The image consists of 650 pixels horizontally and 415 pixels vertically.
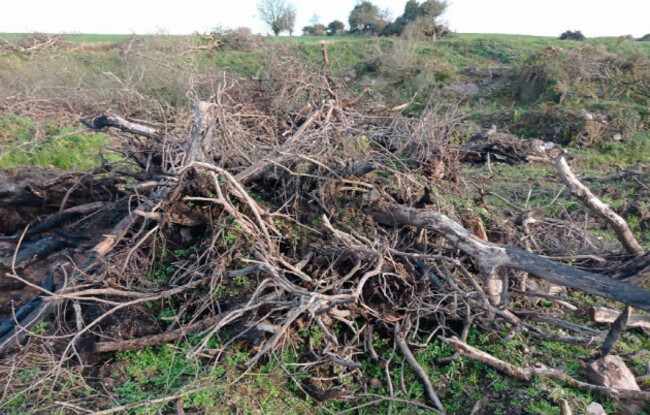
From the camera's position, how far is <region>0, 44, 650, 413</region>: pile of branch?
3125mm

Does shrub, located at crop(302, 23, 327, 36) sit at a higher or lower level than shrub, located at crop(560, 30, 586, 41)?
higher

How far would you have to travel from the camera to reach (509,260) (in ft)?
9.95

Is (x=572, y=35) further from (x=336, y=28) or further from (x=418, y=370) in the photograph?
(x=418, y=370)

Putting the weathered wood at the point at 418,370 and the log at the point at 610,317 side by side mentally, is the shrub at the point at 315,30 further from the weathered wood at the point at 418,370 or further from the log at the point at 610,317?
the weathered wood at the point at 418,370

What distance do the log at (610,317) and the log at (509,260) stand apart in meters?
1.09

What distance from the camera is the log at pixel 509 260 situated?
→ 2.61 metres

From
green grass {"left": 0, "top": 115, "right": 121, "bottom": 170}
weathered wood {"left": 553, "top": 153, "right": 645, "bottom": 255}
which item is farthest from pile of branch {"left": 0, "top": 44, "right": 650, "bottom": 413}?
green grass {"left": 0, "top": 115, "right": 121, "bottom": 170}

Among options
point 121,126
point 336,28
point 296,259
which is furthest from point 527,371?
point 336,28

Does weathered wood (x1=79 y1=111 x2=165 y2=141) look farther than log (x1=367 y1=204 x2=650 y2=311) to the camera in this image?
Yes

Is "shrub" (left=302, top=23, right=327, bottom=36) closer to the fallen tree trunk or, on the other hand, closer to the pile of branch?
the pile of branch

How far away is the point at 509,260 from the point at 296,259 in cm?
159

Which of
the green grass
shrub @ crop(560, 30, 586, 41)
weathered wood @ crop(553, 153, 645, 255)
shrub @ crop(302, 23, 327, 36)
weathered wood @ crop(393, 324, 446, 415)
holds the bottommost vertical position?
weathered wood @ crop(393, 324, 446, 415)

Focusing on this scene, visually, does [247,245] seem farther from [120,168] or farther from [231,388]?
[120,168]

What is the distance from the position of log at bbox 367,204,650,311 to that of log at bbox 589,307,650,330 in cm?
109
